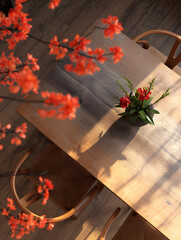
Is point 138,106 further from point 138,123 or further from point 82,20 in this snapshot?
point 82,20

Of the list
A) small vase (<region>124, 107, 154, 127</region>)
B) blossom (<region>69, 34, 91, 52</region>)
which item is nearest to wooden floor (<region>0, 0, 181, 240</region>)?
small vase (<region>124, 107, 154, 127</region>)

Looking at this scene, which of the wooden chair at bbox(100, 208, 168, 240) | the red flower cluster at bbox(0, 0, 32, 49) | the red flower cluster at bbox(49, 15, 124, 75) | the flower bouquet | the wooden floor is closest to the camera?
the red flower cluster at bbox(49, 15, 124, 75)

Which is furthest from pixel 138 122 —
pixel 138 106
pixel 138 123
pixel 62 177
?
pixel 62 177

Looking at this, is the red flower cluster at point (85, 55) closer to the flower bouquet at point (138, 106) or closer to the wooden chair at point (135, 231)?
the flower bouquet at point (138, 106)

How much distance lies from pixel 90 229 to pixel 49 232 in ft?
1.18

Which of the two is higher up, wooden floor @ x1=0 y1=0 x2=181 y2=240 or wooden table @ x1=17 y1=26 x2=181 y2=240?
wooden floor @ x1=0 y1=0 x2=181 y2=240

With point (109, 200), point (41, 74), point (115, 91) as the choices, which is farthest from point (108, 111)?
point (41, 74)

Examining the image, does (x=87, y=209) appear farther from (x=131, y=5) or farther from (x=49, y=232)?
(x=131, y=5)

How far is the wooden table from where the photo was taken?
181 cm

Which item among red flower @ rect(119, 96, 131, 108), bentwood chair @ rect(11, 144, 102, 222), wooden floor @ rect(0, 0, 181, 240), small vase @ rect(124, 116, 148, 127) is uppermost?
wooden floor @ rect(0, 0, 181, 240)

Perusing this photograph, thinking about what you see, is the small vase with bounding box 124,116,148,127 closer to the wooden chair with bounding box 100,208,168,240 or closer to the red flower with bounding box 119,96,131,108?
the red flower with bounding box 119,96,131,108

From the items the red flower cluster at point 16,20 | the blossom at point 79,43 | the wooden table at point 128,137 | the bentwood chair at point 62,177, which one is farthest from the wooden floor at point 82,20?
the blossom at point 79,43

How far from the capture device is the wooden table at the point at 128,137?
1.81 meters

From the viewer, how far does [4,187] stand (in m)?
2.68
